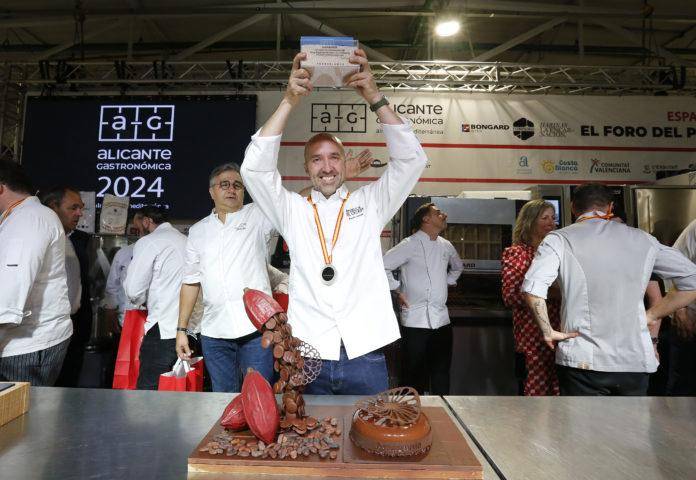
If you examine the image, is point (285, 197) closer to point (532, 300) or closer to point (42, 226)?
point (42, 226)

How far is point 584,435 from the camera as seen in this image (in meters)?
0.99

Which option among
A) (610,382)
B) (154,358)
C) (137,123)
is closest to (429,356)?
(610,382)

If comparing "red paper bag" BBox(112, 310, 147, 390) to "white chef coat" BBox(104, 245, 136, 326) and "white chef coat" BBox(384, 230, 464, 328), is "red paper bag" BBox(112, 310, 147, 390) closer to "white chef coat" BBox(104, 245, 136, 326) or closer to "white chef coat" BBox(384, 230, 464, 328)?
"white chef coat" BBox(104, 245, 136, 326)

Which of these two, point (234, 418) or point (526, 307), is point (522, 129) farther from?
point (234, 418)

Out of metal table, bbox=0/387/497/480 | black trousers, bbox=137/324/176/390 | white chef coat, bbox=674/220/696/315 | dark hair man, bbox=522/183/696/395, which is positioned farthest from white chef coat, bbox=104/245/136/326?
white chef coat, bbox=674/220/696/315

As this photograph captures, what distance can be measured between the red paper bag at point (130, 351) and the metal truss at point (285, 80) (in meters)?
3.39

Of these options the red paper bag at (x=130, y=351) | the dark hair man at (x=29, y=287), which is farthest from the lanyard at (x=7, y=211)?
the red paper bag at (x=130, y=351)

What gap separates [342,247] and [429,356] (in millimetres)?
2265

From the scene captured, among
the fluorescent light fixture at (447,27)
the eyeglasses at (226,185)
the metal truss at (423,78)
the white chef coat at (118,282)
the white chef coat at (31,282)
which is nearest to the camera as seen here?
the white chef coat at (31,282)

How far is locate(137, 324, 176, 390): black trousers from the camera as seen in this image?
266 centimetres

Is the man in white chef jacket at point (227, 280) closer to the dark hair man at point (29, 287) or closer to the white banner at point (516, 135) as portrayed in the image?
the dark hair man at point (29, 287)

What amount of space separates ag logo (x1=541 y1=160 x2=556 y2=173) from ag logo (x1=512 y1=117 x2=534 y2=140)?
372 millimetres

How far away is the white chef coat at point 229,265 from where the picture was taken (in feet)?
7.12

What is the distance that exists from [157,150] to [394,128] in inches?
183
